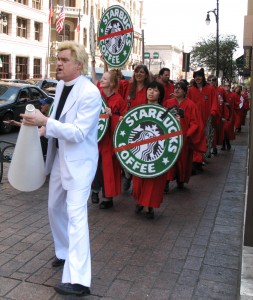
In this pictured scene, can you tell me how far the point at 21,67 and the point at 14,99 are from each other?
31.6 m

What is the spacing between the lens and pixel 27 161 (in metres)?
3.72

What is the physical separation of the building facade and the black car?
25.4m

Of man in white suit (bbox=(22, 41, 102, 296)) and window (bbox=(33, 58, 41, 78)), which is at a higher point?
window (bbox=(33, 58, 41, 78))

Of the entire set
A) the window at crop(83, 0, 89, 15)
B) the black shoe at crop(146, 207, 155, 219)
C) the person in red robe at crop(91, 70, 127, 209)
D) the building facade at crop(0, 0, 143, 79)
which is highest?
the window at crop(83, 0, 89, 15)

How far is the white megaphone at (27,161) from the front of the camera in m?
3.64

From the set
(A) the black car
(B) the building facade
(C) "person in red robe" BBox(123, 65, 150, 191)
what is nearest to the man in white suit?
(C) "person in red robe" BBox(123, 65, 150, 191)

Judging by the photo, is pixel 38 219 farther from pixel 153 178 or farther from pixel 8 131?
pixel 8 131

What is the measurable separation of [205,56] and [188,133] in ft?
133

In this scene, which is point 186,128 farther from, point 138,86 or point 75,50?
point 75,50

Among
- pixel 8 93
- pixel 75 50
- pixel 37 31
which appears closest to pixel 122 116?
pixel 75 50

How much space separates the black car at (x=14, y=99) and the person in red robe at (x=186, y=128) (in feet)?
25.1

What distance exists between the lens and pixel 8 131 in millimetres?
14383

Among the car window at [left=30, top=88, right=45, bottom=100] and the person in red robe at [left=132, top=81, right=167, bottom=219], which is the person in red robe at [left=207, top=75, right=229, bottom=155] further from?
the car window at [left=30, top=88, right=45, bottom=100]

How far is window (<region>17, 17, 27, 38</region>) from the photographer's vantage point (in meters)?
43.9
